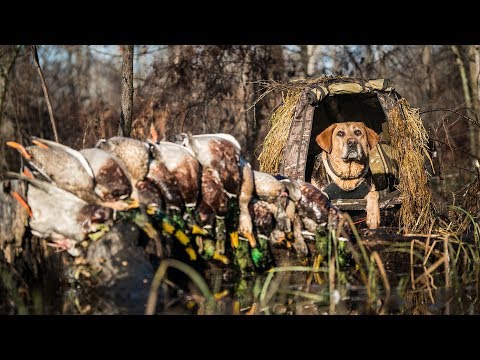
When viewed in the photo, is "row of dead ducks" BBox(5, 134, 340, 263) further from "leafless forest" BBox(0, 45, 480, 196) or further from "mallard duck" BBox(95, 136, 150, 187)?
"leafless forest" BBox(0, 45, 480, 196)

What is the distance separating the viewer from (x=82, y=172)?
18.5 ft

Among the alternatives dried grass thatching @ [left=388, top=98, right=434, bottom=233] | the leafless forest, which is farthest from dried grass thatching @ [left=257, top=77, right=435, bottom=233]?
the leafless forest

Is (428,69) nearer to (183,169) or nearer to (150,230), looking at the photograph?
(183,169)

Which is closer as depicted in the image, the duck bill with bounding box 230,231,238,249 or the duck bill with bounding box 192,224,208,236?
the duck bill with bounding box 192,224,208,236

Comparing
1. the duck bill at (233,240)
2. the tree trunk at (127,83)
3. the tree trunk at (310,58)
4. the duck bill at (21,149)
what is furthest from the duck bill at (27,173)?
the tree trunk at (310,58)

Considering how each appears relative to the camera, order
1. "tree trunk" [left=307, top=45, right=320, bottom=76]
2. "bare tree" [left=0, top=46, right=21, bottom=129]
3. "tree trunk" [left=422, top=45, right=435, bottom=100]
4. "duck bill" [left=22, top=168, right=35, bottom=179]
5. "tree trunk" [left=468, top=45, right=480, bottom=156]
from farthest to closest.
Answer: "tree trunk" [left=422, top=45, right=435, bottom=100] < "tree trunk" [left=307, top=45, right=320, bottom=76] < "tree trunk" [left=468, top=45, right=480, bottom=156] < "bare tree" [left=0, top=46, right=21, bottom=129] < "duck bill" [left=22, top=168, right=35, bottom=179]

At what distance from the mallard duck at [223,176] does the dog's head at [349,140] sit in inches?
121

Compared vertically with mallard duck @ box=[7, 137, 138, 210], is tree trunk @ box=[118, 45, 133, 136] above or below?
above

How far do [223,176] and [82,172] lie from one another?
130cm

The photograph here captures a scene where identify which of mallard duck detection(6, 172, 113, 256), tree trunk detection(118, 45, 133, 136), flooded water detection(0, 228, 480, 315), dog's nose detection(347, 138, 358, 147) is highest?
tree trunk detection(118, 45, 133, 136)

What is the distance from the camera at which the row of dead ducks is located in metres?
5.60

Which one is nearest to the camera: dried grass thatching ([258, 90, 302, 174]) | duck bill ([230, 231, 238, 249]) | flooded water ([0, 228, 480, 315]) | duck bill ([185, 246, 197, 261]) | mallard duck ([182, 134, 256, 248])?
flooded water ([0, 228, 480, 315])

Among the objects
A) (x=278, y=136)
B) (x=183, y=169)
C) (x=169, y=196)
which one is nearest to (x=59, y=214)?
(x=169, y=196)
